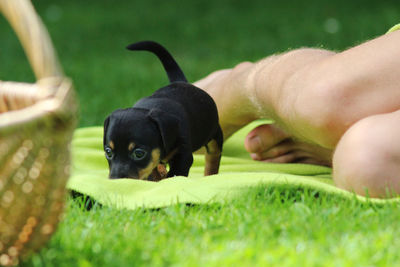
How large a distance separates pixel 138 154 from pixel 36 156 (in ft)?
3.53

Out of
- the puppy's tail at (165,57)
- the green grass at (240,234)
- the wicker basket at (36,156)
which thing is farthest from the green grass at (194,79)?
the puppy's tail at (165,57)

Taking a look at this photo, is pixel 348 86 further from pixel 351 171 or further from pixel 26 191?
pixel 26 191

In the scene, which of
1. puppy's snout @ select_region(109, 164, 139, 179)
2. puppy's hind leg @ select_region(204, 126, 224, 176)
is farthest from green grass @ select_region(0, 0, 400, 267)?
puppy's hind leg @ select_region(204, 126, 224, 176)

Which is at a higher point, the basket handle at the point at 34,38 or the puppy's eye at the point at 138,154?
the basket handle at the point at 34,38

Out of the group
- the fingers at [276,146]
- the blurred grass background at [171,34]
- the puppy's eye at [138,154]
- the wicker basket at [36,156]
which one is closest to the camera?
the wicker basket at [36,156]

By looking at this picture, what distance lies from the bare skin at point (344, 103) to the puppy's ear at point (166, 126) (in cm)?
45

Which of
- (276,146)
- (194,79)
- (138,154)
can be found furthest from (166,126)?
(194,79)

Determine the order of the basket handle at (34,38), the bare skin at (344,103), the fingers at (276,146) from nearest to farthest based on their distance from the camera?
the basket handle at (34,38)
the bare skin at (344,103)
the fingers at (276,146)

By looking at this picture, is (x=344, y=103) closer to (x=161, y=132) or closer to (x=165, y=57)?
(x=161, y=132)

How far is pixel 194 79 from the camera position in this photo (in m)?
5.94

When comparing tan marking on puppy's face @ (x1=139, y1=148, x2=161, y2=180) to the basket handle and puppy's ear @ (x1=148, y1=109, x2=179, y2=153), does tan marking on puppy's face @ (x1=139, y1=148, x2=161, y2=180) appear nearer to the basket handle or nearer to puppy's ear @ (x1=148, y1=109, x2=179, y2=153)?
puppy's ear @ (x1=148, y1=109, x2=179, y2=153)

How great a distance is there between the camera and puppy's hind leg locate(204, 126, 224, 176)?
3152 millimetres

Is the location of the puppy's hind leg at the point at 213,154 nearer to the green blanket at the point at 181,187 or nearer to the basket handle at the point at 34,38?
the green blanket at the point at 181,187

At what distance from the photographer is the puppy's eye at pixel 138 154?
2.67m
